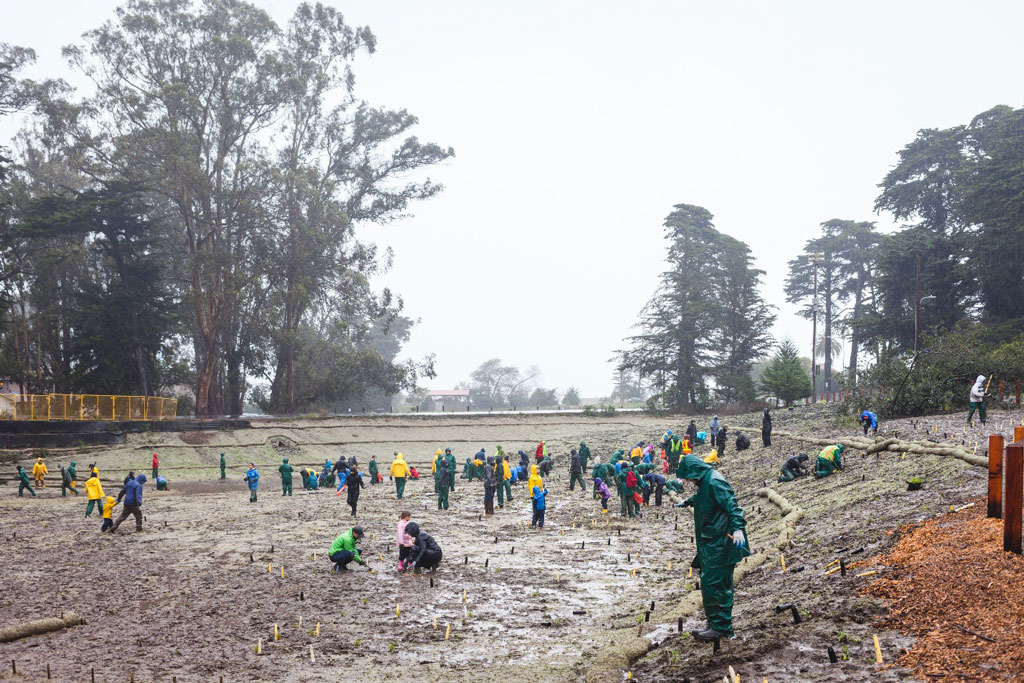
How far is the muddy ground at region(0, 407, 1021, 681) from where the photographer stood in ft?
28.5

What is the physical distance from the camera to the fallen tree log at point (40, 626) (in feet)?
34.6

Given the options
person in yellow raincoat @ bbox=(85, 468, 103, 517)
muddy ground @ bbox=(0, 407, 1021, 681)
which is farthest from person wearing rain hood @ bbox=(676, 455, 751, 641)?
person in yellow raincoat @ bbox=(85, 468, 103, 517)

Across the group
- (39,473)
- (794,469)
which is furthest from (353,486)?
(39,473)

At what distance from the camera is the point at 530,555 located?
15.5m

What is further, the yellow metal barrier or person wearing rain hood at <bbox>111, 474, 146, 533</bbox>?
the yellow metal barrier

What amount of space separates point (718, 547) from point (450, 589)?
6231 millimetres

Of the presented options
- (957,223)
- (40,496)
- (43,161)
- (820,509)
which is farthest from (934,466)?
(43,161)

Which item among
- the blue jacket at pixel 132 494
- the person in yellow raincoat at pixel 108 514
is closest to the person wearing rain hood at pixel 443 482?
the blue jacket at pixel 132 494

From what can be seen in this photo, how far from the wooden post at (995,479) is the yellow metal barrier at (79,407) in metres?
40.6

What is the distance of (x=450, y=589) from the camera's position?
1280 centimetres

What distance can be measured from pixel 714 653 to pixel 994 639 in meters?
2.61

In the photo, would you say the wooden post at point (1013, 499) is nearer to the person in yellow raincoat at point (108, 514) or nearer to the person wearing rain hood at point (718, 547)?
the person wearing rain hood at point (718, 547)

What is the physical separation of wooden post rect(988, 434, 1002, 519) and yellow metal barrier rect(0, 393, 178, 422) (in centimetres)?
4059

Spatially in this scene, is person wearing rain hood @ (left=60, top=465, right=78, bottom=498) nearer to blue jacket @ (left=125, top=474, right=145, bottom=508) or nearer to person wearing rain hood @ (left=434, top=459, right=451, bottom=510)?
blue jacket @ (left=125, top=474, right=145, bottom=508)
